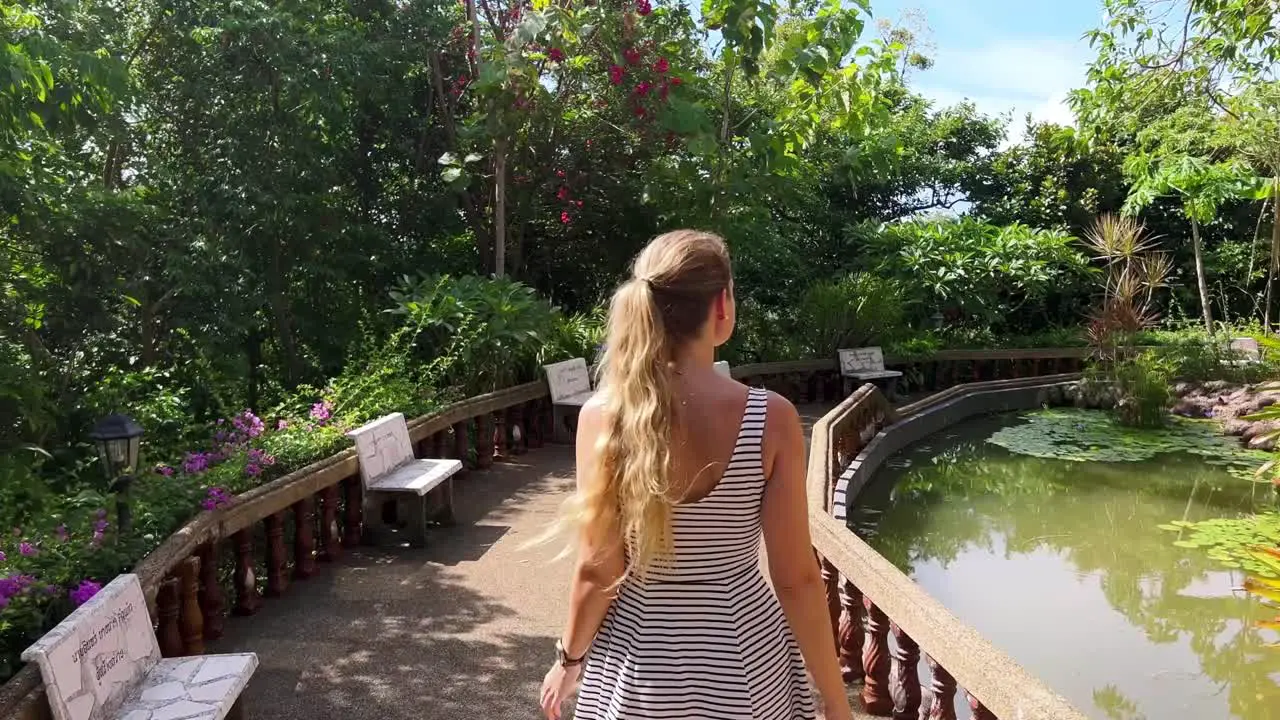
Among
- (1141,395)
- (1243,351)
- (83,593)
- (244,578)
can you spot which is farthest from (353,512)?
(1243,351)

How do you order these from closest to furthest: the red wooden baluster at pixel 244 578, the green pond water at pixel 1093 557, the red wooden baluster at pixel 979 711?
1. the red wooden baluster at pixel 979 711
2. the red wooden baluster at pixel 244 578
3. the green pond water at pixel 1093 557

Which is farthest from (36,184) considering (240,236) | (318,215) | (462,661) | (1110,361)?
(1110,361)

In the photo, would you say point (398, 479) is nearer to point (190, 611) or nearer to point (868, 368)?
point (190, 611)

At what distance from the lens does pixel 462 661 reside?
13.3 feet

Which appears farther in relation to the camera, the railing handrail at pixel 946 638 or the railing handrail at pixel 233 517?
the railing handrail at pixel 233 517

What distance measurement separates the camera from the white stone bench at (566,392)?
8875 mm

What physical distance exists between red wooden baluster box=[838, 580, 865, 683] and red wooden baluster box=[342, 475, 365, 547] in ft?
9.71

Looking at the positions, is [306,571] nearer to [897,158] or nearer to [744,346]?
[744,346]

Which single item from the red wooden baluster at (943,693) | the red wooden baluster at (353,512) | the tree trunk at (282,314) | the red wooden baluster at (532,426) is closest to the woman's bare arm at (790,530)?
the red wooden baluster at (943,693)

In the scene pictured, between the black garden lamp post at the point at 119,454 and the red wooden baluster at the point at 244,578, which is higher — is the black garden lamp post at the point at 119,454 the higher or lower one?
the higher one

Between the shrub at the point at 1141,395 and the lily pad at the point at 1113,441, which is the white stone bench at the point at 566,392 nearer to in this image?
the lily pad at the point at 1113,441

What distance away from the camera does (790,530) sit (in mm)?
1858

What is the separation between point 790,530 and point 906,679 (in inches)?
74.0

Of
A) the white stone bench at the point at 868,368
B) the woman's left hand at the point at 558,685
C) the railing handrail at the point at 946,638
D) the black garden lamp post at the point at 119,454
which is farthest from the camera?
the white stone bench at the point at 868,368
